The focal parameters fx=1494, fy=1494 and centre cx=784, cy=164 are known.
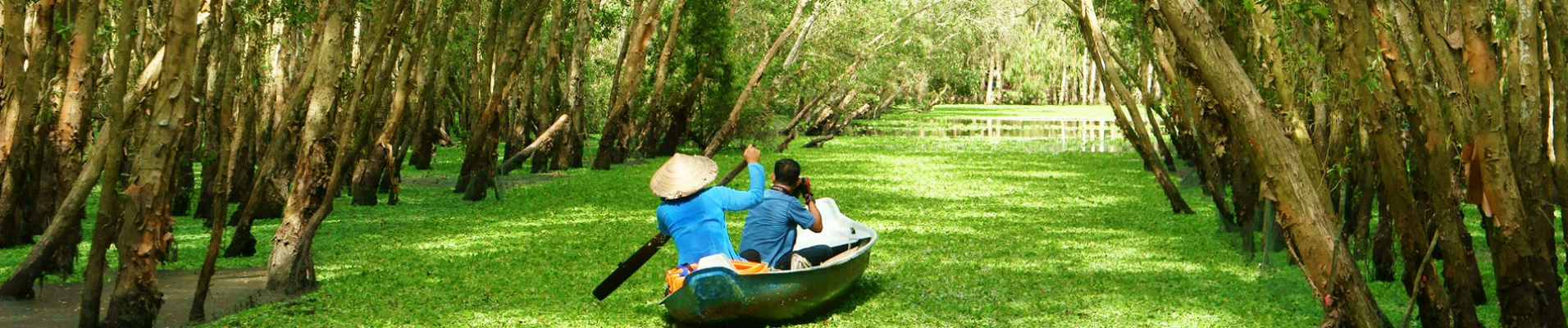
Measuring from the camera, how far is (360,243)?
39.9ft

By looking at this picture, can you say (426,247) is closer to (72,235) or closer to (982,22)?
(72,235)

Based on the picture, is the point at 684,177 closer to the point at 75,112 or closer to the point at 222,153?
the point at 75,112

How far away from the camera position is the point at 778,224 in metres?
8.12

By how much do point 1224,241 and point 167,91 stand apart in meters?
8.33

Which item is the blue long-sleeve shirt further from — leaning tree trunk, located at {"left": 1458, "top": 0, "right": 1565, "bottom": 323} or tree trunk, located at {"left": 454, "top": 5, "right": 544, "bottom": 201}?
tree trunk, located at {"left": 454, "top": 5, "right": 544, "bottom": 201}

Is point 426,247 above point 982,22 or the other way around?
the other way around

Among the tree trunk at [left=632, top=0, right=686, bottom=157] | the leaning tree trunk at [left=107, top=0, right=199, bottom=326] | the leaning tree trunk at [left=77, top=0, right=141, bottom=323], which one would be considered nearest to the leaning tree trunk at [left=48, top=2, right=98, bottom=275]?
the leaning tree trunk at [left=77, top=0, right=141, bottom=323]

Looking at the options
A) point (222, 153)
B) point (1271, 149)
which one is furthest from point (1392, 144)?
point (222, 153)

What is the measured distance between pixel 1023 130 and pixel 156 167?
125ft

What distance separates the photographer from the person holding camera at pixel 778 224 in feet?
26.6

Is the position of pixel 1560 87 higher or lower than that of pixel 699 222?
higher

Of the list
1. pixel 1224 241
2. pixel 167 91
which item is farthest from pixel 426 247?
pixel 1224 241

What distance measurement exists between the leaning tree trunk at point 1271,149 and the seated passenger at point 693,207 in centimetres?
251

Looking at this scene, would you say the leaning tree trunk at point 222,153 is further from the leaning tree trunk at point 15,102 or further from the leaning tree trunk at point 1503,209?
the leaning tree trunk at point 1503,209
